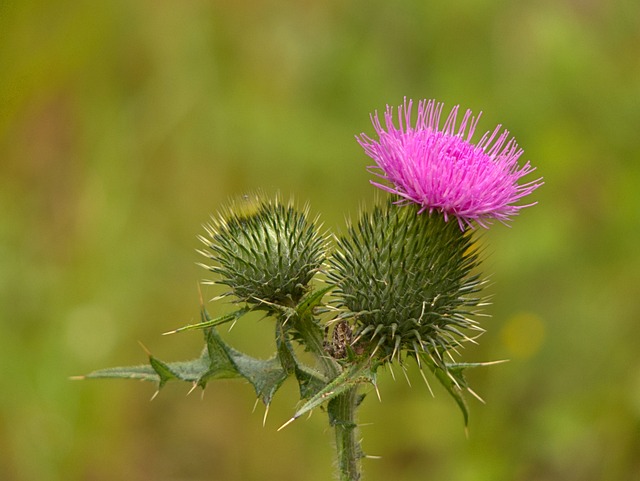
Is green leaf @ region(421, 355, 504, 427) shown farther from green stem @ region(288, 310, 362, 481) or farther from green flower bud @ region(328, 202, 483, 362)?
green stem @ region(288, 310, 362, 481)

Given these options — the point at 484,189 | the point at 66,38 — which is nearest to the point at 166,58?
the point at 66,38

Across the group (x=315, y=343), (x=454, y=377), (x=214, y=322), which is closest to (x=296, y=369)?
(x=315, y=343)

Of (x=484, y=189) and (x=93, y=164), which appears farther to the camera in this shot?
(x=93, y=164)

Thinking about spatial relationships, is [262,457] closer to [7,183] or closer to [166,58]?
[7,183]

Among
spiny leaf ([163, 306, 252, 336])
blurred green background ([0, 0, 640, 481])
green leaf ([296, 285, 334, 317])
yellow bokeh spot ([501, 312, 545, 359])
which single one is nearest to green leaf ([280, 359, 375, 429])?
green leaf ([296, 285, 334, 317])

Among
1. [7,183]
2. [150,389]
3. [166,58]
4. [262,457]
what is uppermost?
[166,58]

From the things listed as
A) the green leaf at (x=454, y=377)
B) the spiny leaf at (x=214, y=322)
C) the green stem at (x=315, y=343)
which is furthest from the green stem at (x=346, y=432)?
the spiny leaf at (x=214, y=322)

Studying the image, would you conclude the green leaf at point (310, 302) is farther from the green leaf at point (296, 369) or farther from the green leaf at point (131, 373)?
the green leaf at point (131, 373)
